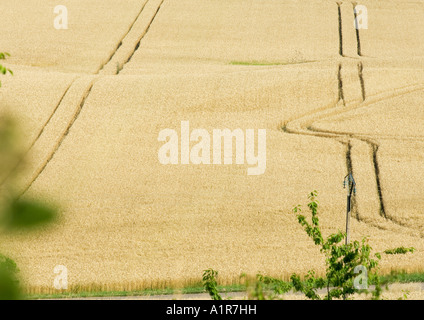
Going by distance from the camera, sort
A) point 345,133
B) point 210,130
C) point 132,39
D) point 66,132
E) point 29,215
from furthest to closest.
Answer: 1. point 132,39
2. point 66,132
3. point 345,133
4. point 210,130
5. point 29,215

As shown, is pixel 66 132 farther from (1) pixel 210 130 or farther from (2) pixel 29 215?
(2) pixel 29 215

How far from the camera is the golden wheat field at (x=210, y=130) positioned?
2506 cm

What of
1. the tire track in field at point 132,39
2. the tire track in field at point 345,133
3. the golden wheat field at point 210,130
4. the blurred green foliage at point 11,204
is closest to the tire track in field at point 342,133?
the tire track in field at point 345,133

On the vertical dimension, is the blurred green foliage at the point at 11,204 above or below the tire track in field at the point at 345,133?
below

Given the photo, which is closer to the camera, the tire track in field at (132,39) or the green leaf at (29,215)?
the green leaf at (29,215)

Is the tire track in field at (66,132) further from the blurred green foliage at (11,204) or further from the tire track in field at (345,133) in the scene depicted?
the blurred green foliage at (11,204)

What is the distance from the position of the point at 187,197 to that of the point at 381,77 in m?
19.1

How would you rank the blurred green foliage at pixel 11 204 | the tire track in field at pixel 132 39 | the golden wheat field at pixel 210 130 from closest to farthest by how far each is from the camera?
the blurred green foliage at pixel 11 204 < the golden wheat field at pixel 210 130 < the tire track in field at pixel 132 39

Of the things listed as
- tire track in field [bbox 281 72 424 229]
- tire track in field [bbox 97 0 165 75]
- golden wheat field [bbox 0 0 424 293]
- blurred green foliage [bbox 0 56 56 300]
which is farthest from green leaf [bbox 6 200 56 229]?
tire track in field [bbox 97 0 165 75]

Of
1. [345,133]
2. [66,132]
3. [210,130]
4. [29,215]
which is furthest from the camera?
[66,132]

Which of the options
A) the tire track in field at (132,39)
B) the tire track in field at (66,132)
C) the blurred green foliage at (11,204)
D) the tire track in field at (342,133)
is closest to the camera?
the blurred green foliage at (11,204)

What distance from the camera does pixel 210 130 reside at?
35875 millimetres

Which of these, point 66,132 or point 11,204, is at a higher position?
point 66,132

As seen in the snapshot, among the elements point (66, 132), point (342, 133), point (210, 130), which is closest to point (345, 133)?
point (342, 133)
